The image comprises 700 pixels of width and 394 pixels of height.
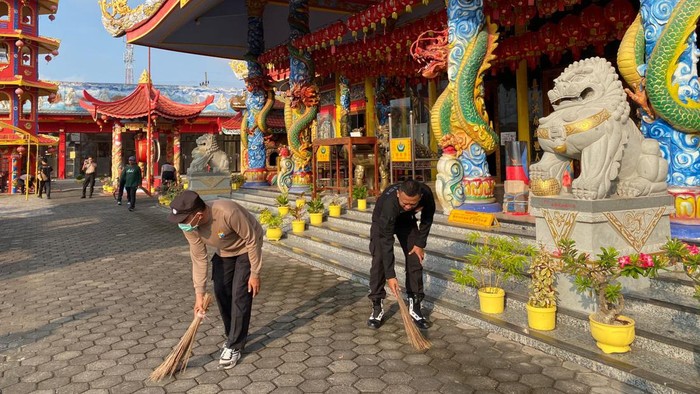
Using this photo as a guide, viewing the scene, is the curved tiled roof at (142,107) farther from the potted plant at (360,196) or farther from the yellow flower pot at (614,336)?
the yellow flower pot at (614,336)

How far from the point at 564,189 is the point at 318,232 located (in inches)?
174

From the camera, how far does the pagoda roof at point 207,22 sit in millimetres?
13734

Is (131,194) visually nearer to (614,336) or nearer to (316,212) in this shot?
(316,212)

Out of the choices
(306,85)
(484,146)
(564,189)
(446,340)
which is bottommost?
(446,340)

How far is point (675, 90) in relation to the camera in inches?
171

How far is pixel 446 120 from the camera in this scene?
262 inches

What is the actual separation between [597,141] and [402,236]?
1937 mm

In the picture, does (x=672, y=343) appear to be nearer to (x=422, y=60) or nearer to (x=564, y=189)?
(x=564, y=189)

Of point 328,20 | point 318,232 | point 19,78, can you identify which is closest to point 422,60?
point 318,232

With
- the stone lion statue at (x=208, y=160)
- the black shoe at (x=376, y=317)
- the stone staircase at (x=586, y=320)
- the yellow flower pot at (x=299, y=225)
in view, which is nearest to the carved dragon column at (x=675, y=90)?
the stone staircase at (x=586, y=320)

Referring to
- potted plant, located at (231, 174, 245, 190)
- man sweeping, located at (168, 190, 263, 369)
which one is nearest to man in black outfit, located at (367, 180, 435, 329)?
man sweeping, located at (168, 190, 263, 369)

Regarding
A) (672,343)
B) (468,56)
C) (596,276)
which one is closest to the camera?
(672,343)

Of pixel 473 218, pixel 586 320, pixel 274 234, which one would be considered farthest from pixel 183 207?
pixel 274 234

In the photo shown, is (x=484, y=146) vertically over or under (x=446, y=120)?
Answer: under
